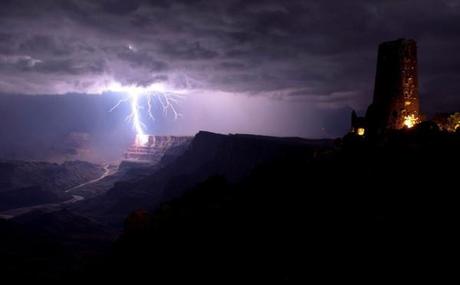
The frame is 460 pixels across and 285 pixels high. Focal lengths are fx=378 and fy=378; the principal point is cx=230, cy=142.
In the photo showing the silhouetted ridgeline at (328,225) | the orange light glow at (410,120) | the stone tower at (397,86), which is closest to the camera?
the silhouetted ridgeline at (328,225)

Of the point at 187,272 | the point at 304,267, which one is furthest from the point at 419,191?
the point at 187,272

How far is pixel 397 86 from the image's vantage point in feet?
140

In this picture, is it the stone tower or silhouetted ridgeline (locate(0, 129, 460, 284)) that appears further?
the stone tower

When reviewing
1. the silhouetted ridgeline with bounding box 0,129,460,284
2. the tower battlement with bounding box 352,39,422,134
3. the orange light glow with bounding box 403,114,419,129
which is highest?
the tower battlement with bounding box 352,39,422,134

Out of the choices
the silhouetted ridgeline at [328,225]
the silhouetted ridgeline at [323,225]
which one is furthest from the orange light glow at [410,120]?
the silhouetted ridgeline at [328,225]

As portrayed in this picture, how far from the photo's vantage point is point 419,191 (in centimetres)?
2670

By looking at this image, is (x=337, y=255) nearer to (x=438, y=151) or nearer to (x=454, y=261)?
(x=454, y=261)

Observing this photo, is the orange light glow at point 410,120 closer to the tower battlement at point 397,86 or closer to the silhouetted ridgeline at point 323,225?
the tower battlement at point 397,86

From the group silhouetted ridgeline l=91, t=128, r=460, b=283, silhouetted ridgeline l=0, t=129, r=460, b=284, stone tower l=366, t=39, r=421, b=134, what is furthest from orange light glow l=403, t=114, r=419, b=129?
silhouetted ridgeline l=91, t=128, r=460, b=283

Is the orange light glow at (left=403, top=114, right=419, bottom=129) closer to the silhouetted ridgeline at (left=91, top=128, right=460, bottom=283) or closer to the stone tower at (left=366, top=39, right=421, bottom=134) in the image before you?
the stone tower at (left=366, top=39, right=421, bottom=134)

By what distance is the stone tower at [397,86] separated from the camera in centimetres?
4238

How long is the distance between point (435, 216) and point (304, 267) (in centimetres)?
861

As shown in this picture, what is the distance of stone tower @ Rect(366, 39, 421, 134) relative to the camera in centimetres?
4238

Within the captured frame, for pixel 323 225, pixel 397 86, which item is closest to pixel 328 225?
pixel 323 225
